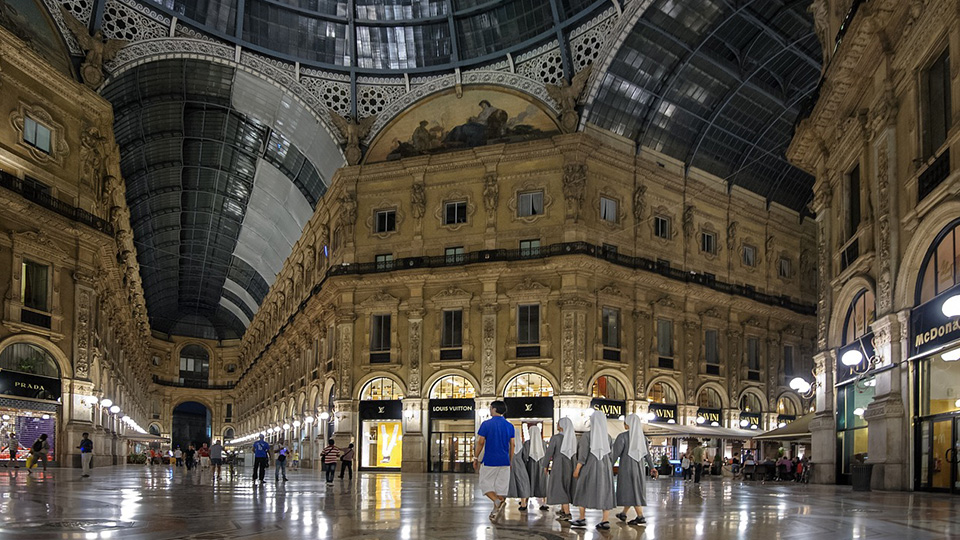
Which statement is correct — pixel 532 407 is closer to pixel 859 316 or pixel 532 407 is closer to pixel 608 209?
pixel 608 209

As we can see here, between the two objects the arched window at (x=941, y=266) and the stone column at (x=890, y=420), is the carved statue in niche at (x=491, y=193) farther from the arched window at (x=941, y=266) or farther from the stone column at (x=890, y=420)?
the arched window at (x=941, y=266)

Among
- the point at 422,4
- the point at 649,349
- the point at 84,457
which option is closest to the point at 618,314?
the point at 649,349

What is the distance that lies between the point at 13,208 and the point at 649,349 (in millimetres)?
30934

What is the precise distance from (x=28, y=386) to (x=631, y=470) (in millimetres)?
31349

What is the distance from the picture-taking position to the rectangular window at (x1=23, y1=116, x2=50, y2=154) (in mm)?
38031

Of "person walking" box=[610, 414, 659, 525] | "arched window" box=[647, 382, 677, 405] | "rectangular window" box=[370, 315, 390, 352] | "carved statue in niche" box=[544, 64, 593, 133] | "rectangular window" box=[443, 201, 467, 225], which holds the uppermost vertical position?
"carved statue in niche" box=[544, 64, 593, 133]

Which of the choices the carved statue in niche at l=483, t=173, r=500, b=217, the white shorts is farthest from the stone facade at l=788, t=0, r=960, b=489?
the carved statue in niche at l=483, t=173, r=500, b=217

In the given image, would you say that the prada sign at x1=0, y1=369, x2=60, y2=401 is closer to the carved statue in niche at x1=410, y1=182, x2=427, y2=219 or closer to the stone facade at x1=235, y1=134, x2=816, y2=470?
the stone facade at x1=235, y1=134, x2=816, y2=470

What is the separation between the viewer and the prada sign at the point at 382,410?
48781 mm

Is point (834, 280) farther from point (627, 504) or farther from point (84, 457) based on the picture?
point (84, 457)

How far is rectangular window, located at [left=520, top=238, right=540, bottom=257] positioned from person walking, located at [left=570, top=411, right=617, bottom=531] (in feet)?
108

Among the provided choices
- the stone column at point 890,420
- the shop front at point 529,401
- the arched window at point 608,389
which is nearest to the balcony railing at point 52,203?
the shop front at point 529,401

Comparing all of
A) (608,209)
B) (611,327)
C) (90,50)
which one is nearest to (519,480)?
(611,327)

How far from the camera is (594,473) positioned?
1317cm
